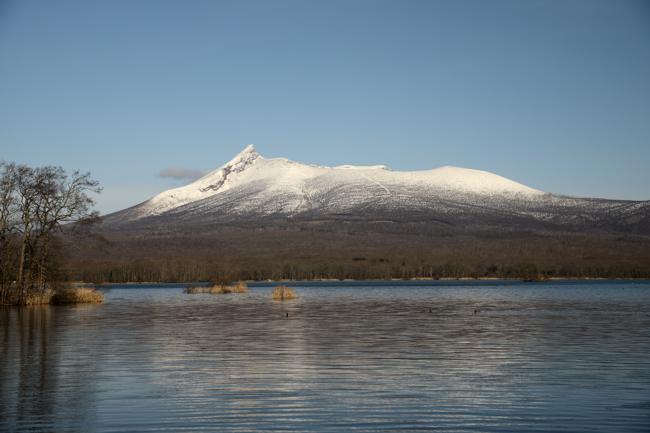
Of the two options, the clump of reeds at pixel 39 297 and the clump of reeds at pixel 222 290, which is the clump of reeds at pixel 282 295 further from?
the clump of reeds at pixel 39 297

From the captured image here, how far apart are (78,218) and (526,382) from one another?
42.6 m

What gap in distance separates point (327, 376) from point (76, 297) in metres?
43.9

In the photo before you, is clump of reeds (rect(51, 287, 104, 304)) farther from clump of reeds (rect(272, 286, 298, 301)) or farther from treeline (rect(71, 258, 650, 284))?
treeline (rect(71, 258, 650, 284))

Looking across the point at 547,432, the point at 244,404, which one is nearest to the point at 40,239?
the point at 244,404

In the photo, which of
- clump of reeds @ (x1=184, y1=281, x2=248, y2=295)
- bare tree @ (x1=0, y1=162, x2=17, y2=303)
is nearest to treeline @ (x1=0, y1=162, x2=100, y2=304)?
bare tree @ (x1=0, y1=162, x2=17, y2=303)

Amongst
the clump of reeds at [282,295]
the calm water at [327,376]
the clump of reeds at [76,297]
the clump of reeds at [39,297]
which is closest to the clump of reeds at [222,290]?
the clump of reeds at [282,295]

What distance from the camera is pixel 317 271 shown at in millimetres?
152625

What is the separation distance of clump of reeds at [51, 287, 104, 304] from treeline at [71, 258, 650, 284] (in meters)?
76.6

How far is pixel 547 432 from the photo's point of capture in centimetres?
1474

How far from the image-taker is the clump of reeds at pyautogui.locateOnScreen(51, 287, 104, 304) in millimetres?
59562

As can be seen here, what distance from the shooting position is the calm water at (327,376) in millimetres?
15969

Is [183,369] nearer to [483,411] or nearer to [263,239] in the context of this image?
[483,411]

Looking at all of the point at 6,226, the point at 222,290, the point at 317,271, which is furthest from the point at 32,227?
the point at 317,271

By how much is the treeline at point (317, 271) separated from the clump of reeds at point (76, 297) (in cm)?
7661
